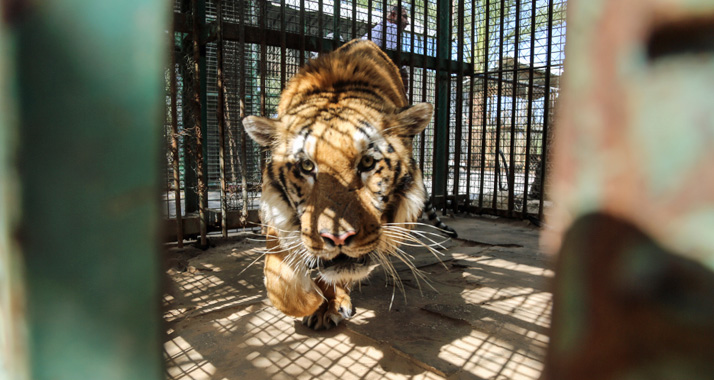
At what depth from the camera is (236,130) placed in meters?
4.71

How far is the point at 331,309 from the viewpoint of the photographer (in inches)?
97.8

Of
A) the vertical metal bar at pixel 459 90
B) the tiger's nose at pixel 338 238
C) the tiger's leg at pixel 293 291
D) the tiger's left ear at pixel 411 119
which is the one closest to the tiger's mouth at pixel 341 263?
the tiger's nose at pixel 338 238

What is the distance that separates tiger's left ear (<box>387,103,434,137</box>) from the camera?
92.1 inches

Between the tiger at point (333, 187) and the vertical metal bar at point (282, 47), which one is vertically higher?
the vertical metal bar at point (282, 47)

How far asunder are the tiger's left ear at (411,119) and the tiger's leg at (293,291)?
35.0 inches

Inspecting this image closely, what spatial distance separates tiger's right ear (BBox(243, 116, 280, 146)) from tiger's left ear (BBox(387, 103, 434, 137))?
2.07 feet

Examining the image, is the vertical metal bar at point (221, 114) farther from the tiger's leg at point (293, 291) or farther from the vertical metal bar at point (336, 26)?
the tiger's leg at point (293, 291)

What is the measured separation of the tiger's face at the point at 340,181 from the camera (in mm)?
1912

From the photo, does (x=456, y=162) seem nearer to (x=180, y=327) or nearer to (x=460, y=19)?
(x=460, y=19)

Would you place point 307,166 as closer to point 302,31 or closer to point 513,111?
point 302,31
